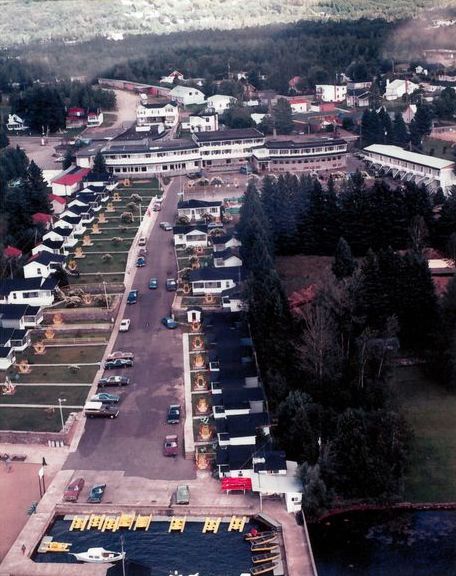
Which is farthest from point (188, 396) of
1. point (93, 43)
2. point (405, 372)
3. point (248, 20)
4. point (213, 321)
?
point (248, 20)

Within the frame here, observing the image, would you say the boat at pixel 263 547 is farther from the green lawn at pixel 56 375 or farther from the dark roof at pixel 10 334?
the dark roof at pixel 10 334

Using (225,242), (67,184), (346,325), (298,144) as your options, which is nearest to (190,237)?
(225,242)

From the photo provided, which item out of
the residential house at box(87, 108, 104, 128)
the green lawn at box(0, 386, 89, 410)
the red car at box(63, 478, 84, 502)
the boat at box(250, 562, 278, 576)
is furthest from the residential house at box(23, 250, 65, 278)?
the residential house at box(87, 108, 104, 128)

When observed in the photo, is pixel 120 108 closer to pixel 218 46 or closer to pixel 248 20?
pixel 218 46

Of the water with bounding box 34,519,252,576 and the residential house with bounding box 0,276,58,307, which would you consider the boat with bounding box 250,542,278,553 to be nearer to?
the water with bounding box 34,519,252,576

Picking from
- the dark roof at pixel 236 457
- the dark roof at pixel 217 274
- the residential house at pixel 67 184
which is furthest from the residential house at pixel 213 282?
the residential house at pixel 67 184
